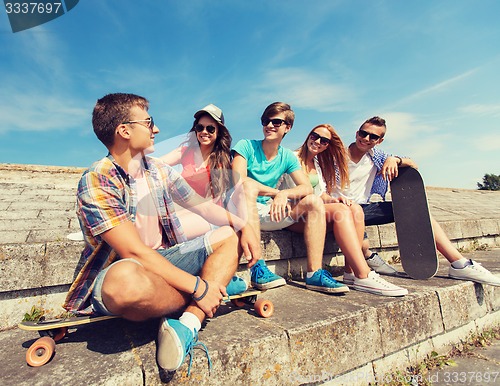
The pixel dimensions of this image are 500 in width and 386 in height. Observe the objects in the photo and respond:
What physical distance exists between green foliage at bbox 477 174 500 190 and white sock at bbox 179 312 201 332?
43.9m

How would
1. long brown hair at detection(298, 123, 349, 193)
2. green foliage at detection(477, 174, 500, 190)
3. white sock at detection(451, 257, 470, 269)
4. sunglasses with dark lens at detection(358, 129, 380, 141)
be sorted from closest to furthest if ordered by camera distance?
white sock at detection(451, 257, 470, 269) < long brown hair at detection(298, 123, 349, 193) < sunglasses with dark lens at detection(358, 129, 380, 141) < green foliage at detection(477, 174, 500, 190)

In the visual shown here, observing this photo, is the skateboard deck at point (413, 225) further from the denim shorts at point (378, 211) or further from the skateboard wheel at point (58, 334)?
the skateboard wheel at point (58, 334)

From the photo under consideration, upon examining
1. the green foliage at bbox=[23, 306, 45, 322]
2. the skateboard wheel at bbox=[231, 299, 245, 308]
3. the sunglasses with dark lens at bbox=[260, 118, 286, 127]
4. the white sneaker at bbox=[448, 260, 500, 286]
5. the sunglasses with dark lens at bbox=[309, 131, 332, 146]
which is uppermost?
the sunglasses with dark lens at bbox=[260, 118, 286, 127]

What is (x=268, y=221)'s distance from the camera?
121 inches

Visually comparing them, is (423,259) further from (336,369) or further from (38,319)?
(38,319)

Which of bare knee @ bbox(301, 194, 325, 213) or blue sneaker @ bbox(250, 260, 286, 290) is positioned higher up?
bare knee @ bbox(301, 194, 325, 213)

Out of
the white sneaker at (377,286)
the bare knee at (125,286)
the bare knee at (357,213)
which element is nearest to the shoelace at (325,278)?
the white sneaker at (377,286)

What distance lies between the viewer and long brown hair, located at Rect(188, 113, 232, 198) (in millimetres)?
2844

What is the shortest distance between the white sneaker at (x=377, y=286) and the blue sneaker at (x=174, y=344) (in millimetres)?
1634

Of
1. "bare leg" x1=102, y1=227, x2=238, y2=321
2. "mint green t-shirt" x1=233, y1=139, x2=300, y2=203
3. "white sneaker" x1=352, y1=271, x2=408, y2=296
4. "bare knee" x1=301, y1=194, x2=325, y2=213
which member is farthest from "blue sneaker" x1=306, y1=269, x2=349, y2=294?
"bare leg" x1=102, y1=227, x2=238, y2=321

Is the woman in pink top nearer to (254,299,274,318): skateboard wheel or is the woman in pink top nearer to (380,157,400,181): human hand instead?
(254,299,274,318): skateboard wheel

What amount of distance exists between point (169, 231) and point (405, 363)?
1.97m

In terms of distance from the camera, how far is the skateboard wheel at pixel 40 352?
149 centimetres

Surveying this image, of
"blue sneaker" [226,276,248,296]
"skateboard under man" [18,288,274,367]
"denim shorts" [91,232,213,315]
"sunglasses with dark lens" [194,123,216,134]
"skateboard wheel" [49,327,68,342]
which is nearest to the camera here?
"skateboard under man" [18,288,274,367]
